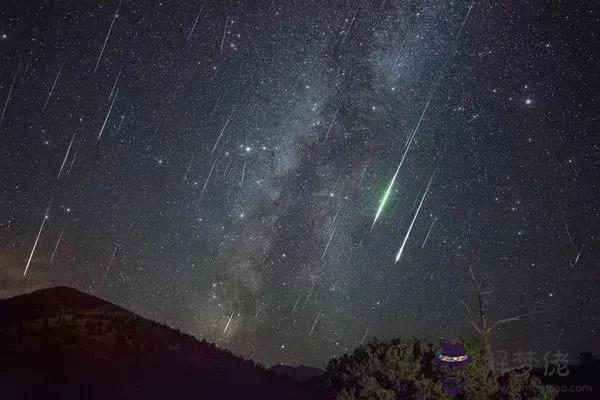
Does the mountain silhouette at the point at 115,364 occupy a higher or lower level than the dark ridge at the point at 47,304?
higher

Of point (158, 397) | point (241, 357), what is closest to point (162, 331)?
point (241, 357)

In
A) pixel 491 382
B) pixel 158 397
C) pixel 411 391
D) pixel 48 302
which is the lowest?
pixel 48 302

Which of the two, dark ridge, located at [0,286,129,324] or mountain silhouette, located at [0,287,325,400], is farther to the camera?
dark ridge, located at [0,286,129,324]

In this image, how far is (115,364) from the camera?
1745 centimetres

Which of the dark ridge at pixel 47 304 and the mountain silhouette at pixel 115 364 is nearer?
the mountain silhouette at pixel 115 364

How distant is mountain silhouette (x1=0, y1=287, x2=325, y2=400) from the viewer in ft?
47.6

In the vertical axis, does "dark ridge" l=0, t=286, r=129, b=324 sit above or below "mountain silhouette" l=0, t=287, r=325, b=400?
below

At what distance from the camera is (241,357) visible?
86.4 ft

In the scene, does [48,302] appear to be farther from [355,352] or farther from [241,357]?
[355,352]

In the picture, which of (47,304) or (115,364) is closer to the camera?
(115,364)

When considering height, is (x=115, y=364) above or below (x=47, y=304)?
above

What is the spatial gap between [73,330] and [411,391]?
1686 cm

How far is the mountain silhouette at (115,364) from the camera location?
14.5m

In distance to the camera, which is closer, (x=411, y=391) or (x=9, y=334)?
(x=411, y=391)
